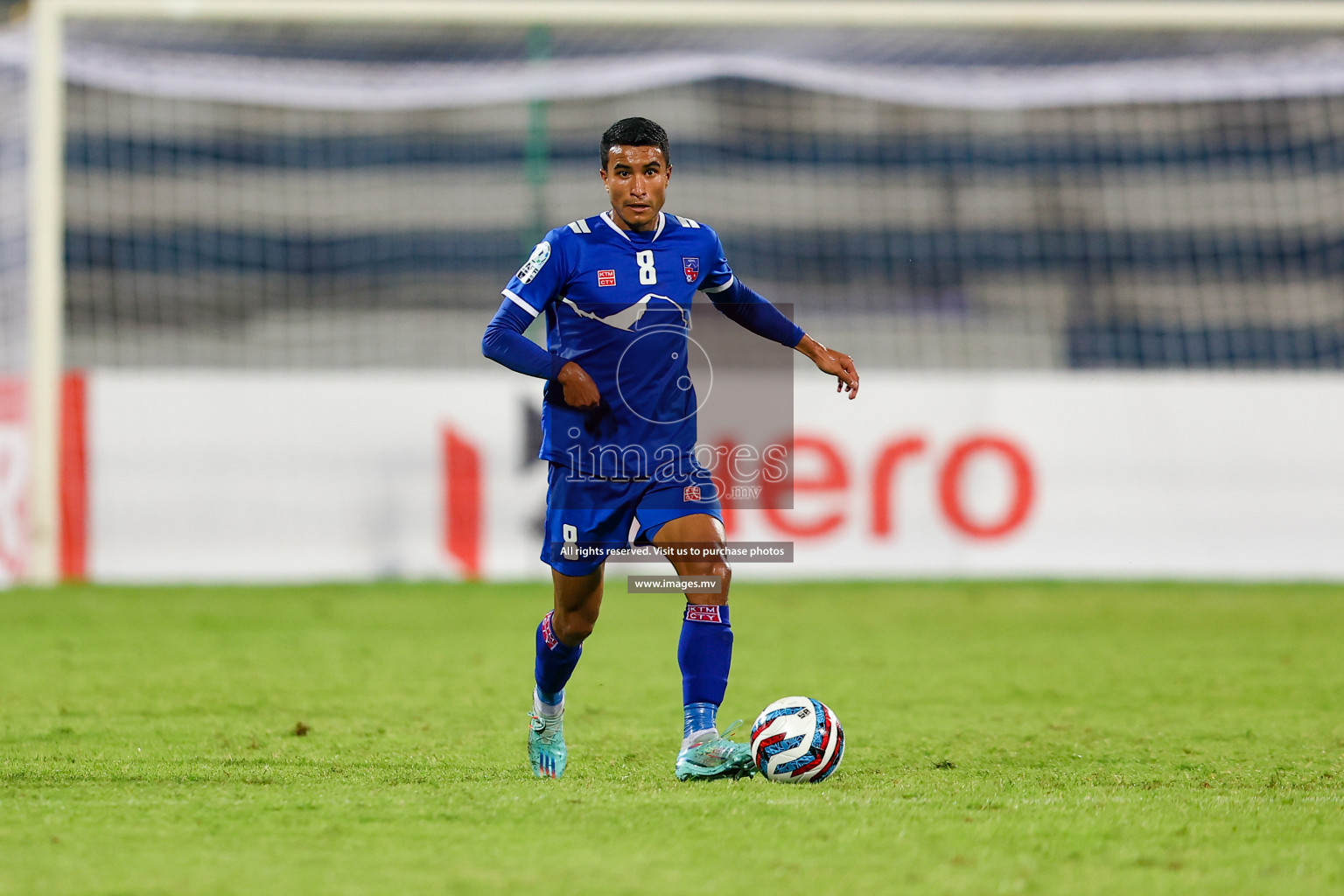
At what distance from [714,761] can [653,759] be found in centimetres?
50

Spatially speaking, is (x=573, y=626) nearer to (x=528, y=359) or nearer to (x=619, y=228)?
(x=528, y=359)

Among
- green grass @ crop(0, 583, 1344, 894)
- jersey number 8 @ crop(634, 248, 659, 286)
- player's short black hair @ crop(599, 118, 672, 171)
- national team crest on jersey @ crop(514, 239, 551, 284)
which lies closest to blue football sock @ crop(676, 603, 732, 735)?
green grass @ crop(0, 583, 1344, 894)

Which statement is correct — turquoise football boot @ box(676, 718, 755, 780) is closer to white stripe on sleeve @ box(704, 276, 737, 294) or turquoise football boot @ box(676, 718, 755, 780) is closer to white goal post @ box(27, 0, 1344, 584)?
white stripe on sleeve @ box(704, 276, 737, 294)

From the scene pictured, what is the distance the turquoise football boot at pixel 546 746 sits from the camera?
4.40 metres

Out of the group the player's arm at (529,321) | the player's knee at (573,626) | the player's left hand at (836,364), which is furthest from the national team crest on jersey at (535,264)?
the player's knee at (573,626)

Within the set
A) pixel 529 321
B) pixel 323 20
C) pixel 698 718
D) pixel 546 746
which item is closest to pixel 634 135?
pixel 529 321

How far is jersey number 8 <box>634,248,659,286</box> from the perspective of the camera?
4535 mm

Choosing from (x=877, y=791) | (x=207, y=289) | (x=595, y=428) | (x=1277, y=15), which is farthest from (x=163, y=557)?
(x=1277, y=15)

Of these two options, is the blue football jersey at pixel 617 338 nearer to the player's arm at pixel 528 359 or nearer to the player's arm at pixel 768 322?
the player's arm at pixel 528 359

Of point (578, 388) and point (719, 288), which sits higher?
point (719, 288)

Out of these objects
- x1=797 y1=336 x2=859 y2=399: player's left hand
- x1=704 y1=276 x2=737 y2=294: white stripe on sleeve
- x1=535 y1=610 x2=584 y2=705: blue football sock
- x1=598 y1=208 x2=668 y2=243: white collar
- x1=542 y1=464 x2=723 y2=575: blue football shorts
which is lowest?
x1=535 y1=610 x2=584 y2=705: blue football sock

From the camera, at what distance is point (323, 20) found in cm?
1212

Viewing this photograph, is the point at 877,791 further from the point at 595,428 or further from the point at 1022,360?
the point at 1022,360

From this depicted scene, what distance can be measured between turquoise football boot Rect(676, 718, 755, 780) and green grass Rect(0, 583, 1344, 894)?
85 millimetres
